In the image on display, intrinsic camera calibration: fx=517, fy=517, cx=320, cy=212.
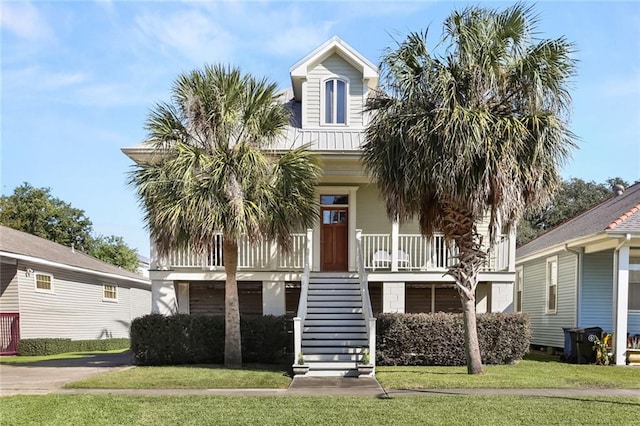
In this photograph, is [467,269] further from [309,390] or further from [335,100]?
[335,100]

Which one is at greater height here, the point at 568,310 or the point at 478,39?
the point at 478,39

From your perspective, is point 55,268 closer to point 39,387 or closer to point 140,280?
point 140,280

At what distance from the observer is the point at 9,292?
58.9ft

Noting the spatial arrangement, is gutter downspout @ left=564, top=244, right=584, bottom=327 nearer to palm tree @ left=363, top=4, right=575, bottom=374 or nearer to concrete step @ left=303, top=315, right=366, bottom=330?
palm tree @ left=363, top=4, right=575, bottom=374

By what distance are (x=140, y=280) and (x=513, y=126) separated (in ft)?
74.5

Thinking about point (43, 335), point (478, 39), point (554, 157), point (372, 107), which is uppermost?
point (478, 39)

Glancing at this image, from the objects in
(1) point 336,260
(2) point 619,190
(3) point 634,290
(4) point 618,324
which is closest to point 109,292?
(1) point 336,260

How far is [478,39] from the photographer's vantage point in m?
10.5

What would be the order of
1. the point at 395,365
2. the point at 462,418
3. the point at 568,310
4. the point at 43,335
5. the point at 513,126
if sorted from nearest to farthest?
the point at 462,418 → the point at 513,126 → the point at 395,365 → the point at 568,310 → the point at 43,335

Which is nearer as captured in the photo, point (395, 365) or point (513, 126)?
point (513, 126)

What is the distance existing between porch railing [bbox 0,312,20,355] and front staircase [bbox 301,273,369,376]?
10.8 m

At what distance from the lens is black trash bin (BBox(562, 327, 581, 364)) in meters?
14.3

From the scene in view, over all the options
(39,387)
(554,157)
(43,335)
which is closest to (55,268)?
(43,335)

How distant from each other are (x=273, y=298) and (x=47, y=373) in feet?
20.0
